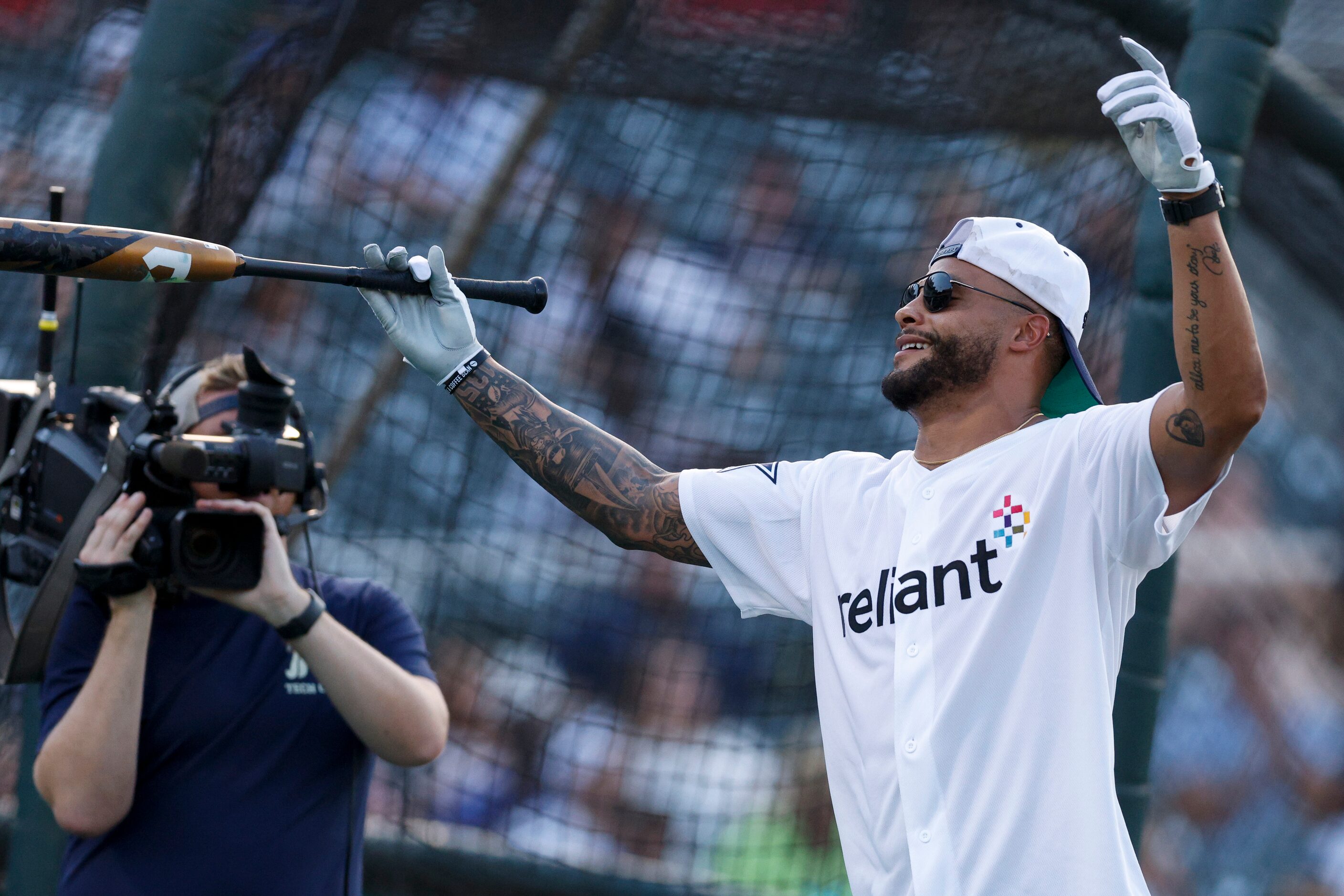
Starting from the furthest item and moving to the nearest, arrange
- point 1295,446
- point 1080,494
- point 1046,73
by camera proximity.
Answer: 1. point 1295,446
2. point 1046,73
3. point 1080,494

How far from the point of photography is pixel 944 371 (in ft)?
5.87

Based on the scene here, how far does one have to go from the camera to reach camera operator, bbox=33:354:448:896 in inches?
80.9

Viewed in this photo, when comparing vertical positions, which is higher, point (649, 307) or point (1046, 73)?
point (1046, 73)

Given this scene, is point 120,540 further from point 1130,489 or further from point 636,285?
point 636,285

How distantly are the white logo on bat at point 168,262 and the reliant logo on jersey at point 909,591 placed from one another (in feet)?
A: 3.25

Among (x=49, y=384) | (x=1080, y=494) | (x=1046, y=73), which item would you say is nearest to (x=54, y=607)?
(x=49, y=384)

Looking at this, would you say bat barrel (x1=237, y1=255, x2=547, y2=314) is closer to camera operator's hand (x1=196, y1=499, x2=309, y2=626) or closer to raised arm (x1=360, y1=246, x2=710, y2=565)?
raised arm (x1=360, y1=246, x2=710, y2=565)

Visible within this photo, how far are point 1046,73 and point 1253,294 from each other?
1.12 meters

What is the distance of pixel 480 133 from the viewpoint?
349cm

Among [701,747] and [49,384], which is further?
[701,747]

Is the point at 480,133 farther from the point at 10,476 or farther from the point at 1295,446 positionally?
the point at 1295,446

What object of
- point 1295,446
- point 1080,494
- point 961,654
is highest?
point 1080,494

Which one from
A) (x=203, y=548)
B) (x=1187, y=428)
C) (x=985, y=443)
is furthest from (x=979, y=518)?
(x=203, y=548)

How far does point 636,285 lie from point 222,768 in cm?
199
